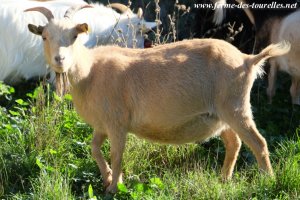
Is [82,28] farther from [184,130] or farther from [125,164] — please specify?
[125,164]

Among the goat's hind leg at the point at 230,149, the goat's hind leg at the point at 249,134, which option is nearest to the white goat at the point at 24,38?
the goat's hind leg at the point at 230,149

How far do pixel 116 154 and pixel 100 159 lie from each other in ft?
0.63

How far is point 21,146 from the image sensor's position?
5.77m

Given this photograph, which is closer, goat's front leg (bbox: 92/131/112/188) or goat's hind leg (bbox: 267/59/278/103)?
goat's front leg (bbox: 92/131/112/188)

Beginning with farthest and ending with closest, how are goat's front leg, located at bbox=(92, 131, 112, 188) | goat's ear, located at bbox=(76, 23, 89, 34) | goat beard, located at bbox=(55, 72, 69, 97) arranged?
goat beard, located at bbox=(55, 72, 69, 97) < goat's front leg, located at bbox=(92, 131, 112, 188) < goat's ear, located at bbox=(76, 23, 89, 34)

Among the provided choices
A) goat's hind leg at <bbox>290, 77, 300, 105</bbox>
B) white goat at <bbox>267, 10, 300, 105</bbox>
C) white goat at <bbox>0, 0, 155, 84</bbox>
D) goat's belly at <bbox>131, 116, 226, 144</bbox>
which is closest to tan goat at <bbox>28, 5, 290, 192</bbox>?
goat's belly at <bbox>131, 116, 226, 144</bbox>

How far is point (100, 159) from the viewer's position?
17.9 feet

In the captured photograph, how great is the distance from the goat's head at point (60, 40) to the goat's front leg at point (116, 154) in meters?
0.64

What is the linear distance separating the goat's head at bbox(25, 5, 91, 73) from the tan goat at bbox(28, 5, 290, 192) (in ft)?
0.29

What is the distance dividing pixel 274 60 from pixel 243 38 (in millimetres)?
1194

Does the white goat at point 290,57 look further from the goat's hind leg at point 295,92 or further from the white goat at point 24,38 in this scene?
the white goat at point 24,38

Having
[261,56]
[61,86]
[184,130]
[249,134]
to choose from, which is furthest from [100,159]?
[261,56]

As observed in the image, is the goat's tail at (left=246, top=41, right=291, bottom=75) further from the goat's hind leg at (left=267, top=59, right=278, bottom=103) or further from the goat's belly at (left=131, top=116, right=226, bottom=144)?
the goat's hind leg at (left=267, top=59, right=278, bottom=103)

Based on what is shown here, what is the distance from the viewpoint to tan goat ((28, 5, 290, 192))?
526 centimetres
